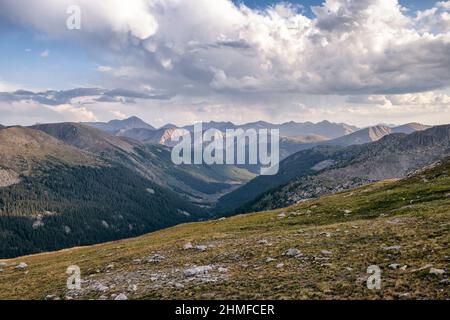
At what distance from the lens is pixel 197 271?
25.3 metres

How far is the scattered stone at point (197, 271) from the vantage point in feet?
81.0

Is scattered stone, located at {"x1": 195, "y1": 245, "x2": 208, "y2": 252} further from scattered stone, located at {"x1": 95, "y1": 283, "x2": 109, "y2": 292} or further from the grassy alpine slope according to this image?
scattered stone, located at {"x1": 95, "y1": 283, "x2": 109, "y2": 292}

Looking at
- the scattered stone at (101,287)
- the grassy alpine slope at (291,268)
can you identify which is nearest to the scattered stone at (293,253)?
the grassy alpine slope at (291,268)

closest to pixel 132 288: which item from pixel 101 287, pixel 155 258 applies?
pixel 101 287

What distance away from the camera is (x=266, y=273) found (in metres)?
22.5

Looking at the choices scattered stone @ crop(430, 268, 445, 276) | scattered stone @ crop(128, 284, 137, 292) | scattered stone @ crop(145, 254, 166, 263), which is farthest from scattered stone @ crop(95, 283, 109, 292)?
scattered stone @ crop(430, 268, 445, 276)

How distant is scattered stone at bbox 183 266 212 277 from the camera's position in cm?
2469

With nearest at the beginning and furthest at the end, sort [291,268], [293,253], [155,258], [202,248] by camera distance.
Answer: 1. [291,268]
2. [293,253]
3. [155,258]
4. [202,248]

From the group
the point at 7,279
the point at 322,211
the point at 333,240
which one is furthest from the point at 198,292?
the point at 322,211

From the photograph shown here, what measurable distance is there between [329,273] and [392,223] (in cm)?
1316

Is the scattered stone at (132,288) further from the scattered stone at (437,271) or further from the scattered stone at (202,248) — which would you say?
the scattered stone at (437,271)

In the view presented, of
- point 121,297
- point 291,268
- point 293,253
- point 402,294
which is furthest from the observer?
point 293,253

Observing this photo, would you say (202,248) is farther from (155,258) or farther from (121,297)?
(121,297)
